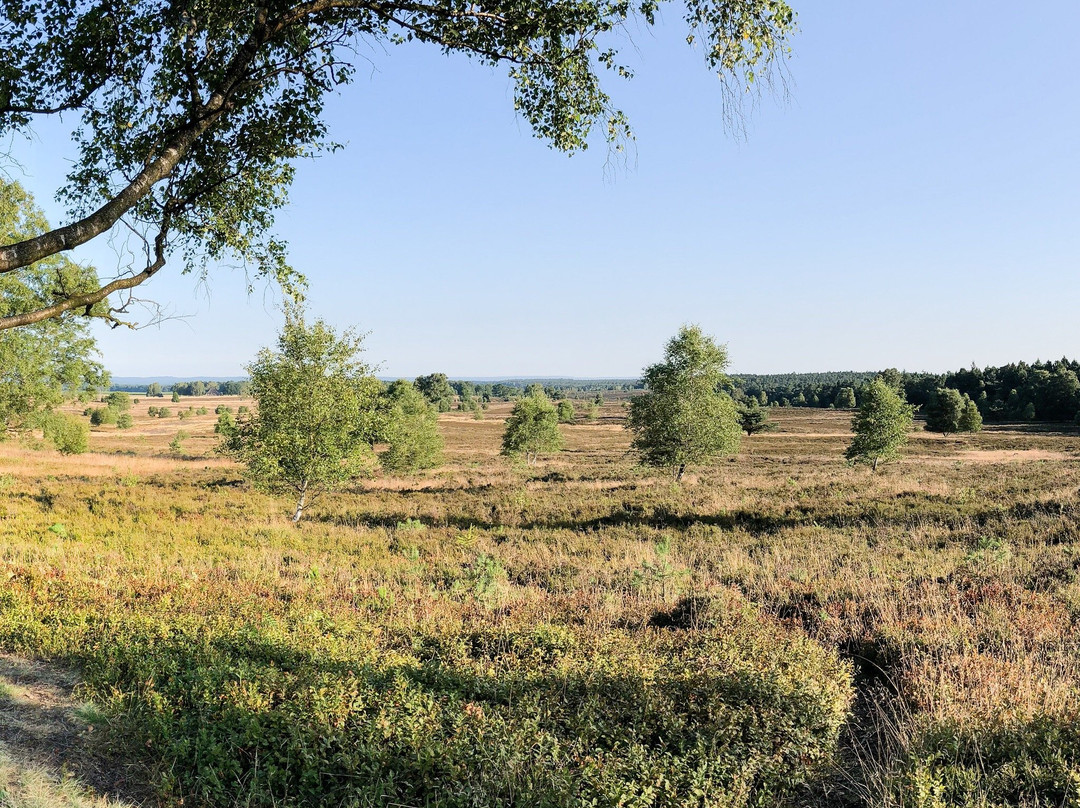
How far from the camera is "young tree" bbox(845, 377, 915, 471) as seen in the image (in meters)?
35.9

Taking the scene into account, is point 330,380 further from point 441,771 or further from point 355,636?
point 441,771

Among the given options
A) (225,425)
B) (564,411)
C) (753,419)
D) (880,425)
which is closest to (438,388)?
(564,411)

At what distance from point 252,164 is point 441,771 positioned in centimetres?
658

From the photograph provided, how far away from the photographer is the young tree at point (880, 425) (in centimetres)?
3591

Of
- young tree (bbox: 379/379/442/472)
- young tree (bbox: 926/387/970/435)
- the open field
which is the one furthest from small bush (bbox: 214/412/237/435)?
young tree (bbox: 926/387/970/435)

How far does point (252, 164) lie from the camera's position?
247 inches

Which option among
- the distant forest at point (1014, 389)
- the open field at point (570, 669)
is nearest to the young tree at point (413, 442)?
the open field at point (570, 669)

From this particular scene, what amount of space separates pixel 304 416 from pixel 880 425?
36065 millimetres

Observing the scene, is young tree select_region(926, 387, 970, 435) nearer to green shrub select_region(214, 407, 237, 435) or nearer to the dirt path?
green shrub select_region(214, 407, 237, 435)

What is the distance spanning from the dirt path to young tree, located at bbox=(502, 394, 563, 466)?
42.3 metres

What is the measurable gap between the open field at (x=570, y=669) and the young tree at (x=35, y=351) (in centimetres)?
1014

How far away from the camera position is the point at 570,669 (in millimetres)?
5016

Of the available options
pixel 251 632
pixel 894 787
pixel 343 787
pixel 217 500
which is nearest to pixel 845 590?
pixel 894 787

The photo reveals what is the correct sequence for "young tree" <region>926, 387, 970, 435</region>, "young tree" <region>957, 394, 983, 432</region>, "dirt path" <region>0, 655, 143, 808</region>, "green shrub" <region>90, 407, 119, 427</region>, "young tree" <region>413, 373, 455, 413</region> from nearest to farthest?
1. "dirt path" <region>0, 655, 143, 808</region>
2. "young tree" <region>926, 387, 970, 435</region>
3. "young tree" <region>957, 394, 983, 432</region>
4. "green shrub" <region>90, 407, 119, 427</region>
5. "young tree" <region>413, 373, 455, 413</region>
